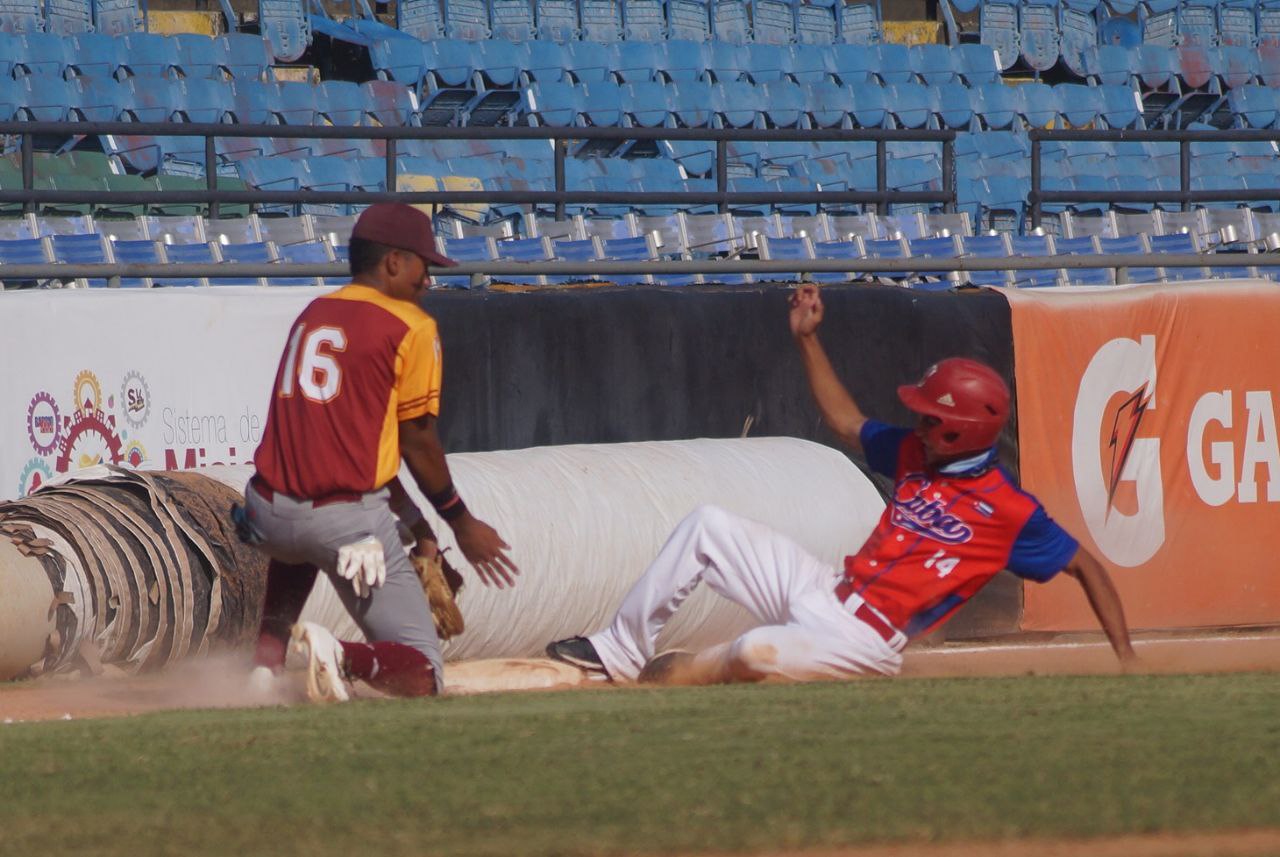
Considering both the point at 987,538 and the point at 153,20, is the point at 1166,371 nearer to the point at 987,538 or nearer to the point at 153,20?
the point at 987,538

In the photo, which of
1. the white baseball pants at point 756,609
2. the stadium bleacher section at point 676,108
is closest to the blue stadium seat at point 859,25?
the stadium bleacher section at point 676,108

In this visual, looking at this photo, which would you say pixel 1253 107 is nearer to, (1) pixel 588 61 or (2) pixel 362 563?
(1) pixel 588 61

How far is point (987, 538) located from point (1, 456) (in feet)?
14.1

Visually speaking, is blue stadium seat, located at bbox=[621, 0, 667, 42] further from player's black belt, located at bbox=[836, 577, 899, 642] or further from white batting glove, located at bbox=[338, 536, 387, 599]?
white batting glove, located at bbox=[338, 536, 387, 599]

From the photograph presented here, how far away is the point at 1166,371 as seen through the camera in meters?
10.3

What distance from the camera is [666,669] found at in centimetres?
668

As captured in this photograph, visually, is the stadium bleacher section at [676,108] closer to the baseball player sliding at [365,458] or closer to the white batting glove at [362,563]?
the baseball player sliding at [365,458]

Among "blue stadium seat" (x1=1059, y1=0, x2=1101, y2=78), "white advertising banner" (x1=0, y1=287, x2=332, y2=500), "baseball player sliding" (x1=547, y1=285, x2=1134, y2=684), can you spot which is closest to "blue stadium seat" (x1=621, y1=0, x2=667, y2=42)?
"blue stadium seat" (x1=1059, y1=0, x2=1101, y2=78)

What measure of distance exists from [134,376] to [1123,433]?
5083 mm

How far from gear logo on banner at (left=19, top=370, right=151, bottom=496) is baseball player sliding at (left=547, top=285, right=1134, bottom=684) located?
9.00 ft

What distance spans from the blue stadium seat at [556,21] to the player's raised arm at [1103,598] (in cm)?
1943

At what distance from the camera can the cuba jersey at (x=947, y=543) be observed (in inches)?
258

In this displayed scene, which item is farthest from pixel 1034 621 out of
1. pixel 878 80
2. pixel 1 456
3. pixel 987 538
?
pixel 878 80

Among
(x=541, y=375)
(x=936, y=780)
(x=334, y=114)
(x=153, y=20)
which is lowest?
(x=936, y=780)
